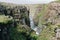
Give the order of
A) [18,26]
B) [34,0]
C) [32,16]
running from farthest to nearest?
[32,16], [34,0], [18,26]

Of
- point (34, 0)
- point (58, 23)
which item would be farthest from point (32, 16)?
point (58, 23)

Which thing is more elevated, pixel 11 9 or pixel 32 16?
pixel 11 9

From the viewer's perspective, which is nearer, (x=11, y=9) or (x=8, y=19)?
(x=8, y=19)

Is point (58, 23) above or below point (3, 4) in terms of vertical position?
below

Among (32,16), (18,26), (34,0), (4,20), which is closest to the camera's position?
(4,20)

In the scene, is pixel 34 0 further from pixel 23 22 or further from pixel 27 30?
pixel 27 30

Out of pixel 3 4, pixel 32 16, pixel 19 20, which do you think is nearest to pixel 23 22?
pixel 19 20

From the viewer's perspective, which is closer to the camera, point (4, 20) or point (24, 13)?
point (4, 20)

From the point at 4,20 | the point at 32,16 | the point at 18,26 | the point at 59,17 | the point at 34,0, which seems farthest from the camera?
the point at 32,16

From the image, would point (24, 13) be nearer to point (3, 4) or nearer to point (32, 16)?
point (3, 4)
